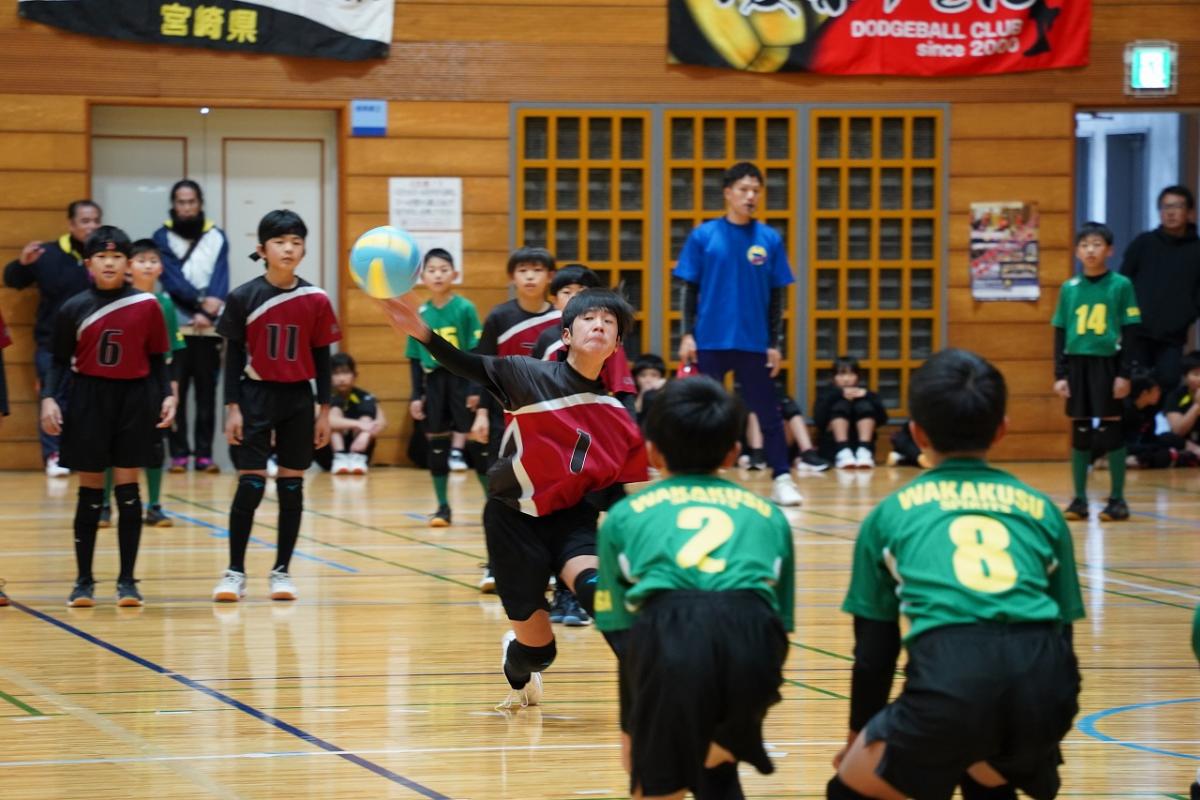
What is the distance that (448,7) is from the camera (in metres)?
13.5

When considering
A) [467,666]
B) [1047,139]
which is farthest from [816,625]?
[1047,139]

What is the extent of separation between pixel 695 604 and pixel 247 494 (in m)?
4.52

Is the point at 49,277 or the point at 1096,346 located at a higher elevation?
the point at 49,277

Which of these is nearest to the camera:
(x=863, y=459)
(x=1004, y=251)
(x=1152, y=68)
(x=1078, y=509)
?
(x=1078, y=509)

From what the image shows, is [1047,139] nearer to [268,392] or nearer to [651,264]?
[651,264]

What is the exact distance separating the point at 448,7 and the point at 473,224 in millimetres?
1723

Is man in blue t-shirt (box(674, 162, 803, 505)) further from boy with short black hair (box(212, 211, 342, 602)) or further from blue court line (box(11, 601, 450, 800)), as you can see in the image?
blue court line (box(11, 601, 450, 800))

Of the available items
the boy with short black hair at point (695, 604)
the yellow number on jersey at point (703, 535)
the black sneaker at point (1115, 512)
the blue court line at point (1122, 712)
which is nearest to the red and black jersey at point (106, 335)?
the blue court line at point (1122, 712)

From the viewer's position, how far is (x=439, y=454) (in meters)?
10.0

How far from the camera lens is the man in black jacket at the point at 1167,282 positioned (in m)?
13.5

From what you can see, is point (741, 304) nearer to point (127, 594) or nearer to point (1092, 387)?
point (1092, 387)

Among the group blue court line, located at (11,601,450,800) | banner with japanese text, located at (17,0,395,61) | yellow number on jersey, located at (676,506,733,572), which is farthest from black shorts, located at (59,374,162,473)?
banner with japanese text, located at (17,0,395,61)

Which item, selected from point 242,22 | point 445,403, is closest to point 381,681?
point 445,403

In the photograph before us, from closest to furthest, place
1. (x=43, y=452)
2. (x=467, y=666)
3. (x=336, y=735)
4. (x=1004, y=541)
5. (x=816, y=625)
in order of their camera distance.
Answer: (x=1004, y=541), (x=336, y=735), (x=467, y=666), (x=816, y=625), (x=43, y=452)
